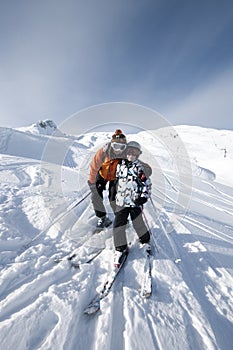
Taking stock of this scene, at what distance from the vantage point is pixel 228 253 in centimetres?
332

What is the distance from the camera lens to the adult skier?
3.56 meters

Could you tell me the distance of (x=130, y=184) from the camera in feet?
9.66

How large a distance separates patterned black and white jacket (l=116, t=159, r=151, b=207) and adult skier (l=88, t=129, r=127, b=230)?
452mm

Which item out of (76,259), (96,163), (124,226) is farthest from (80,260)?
(96,163)

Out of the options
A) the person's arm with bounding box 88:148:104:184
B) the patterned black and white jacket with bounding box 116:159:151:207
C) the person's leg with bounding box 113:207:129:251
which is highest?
the person's arm with bounding box 88:148:104:184

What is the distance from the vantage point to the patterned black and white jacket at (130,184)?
2955 millimetres

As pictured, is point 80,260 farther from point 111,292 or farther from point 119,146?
point 119,146

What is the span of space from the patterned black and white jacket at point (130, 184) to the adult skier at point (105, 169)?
452mm

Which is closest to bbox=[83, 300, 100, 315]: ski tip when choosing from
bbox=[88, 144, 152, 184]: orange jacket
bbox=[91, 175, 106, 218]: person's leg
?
bbox=[91, 175, 106, 218]: person's leg

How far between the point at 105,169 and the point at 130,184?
1.03 metres

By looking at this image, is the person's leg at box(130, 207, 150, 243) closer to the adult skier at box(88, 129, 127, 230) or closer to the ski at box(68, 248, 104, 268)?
the adult skier at box(88, 129, 127, 230)

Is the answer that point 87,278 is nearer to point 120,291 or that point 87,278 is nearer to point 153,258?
point 120,291

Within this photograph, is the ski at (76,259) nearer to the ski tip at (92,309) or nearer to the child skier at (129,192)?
the child skier at (129,192)

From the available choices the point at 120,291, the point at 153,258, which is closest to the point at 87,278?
the point at 120,291
